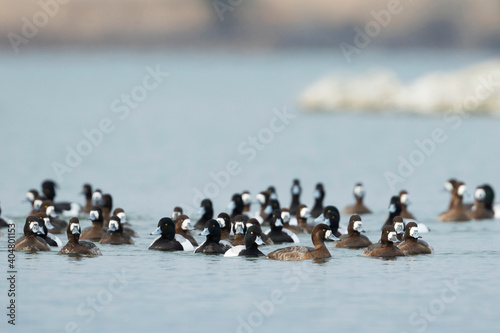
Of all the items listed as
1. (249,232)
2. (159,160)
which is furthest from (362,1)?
(249,232)

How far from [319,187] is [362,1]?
6002 cm

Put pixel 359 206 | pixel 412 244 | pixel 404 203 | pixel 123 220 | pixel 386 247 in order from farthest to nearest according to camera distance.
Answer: pixel 359 206, pixel 404 203, pixel 123 220, pixel 412 244, pixel 386 247

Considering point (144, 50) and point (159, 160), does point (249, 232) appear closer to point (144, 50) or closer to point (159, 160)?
point (159, 160)

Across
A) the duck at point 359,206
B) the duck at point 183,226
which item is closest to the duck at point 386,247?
the duck at point 183,226

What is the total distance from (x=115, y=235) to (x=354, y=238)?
4.30 metres

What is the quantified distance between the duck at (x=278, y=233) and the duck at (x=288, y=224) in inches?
20.0

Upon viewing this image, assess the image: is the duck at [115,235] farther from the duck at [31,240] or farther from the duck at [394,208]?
the duck at [394,208]

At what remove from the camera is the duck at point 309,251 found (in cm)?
1955

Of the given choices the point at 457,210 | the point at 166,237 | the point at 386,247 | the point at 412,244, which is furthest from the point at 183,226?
the point at 457,210

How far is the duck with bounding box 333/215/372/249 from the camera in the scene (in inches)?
829

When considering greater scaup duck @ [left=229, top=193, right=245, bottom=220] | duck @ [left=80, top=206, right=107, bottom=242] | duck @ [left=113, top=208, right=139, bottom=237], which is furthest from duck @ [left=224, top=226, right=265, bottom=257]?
greater scaup duck @ [left=229, top=193, right=245, bottom=220]

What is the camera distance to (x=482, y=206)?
27234 mm

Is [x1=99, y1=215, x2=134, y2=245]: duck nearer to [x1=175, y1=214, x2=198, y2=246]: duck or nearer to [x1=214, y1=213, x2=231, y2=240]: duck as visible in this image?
[x1=175, y1=214, x2=198, y2=246]: duck

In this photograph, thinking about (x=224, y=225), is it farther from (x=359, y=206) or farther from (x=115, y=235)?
(x=359, y=206)
